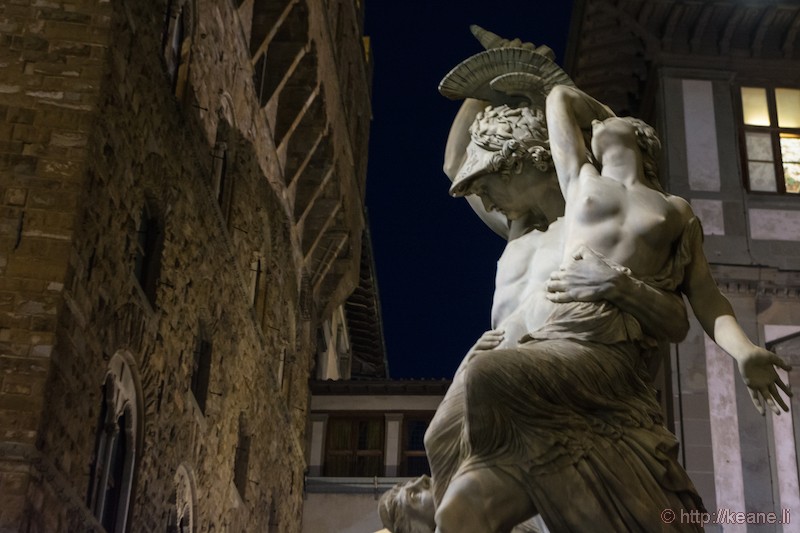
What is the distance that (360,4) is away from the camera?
3269 centimetres

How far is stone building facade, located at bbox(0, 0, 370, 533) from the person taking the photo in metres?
11.0

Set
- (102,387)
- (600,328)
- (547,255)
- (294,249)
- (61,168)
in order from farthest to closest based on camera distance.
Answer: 1. (294,249)
2. (102,387)
3. (61,168)
4. (547,255)
5. (600,328)

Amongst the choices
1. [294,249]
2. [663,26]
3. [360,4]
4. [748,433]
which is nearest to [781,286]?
[748,433]

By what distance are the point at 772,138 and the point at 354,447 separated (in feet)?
35.2

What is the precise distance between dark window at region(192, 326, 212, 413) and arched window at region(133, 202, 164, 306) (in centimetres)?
267

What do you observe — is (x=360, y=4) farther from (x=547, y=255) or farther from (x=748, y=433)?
(x=547, y=255)

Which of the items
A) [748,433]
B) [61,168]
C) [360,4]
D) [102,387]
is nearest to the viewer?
[61,168]

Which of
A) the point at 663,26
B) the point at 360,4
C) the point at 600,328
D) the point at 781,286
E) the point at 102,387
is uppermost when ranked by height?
the point at 360,4

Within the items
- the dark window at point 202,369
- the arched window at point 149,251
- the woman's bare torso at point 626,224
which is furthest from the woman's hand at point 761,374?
the dark window at point 202,369

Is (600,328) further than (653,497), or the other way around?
(600,328)

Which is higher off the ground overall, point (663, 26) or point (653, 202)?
point (663, 26)

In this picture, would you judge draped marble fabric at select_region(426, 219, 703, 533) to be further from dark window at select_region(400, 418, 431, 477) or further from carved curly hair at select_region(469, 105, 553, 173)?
dark window at select_region(400, 418, 431, 477)

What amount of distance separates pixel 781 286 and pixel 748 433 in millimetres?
2330

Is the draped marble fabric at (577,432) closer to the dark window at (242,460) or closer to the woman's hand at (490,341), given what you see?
the woman's hand at (490,341)
